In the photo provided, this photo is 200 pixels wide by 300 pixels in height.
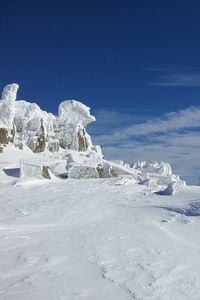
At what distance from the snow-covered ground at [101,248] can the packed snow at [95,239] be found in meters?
0.02

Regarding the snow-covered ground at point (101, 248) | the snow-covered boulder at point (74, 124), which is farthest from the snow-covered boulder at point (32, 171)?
the snow-covered boulder at point (74, 124)

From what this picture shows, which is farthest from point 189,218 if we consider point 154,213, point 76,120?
point 76,120

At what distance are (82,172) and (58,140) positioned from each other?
10502 mm

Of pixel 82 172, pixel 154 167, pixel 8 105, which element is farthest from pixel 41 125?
pixel 154 167

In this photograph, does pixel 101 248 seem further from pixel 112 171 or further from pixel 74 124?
pixel 74 124

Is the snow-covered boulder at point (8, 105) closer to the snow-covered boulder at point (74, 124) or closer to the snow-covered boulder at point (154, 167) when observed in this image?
the snow-covered boulder at point (74, 124)

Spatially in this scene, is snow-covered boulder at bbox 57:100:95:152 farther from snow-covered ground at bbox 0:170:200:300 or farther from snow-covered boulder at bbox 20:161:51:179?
snow-covered ground at bbox 0:170:200:300

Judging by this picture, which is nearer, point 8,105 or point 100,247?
point 100,247

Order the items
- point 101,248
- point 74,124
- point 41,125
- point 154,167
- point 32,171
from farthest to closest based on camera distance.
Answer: point 154,167
point 74,124
point 41,125
point 32,171
point 101,248

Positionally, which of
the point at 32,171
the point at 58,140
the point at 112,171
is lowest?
the point at 32,171

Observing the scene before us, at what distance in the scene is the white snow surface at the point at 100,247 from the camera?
279 inches

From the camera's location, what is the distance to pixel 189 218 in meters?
13.5

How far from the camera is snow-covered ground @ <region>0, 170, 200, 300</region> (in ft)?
23.2

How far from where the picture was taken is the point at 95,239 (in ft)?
36.8
